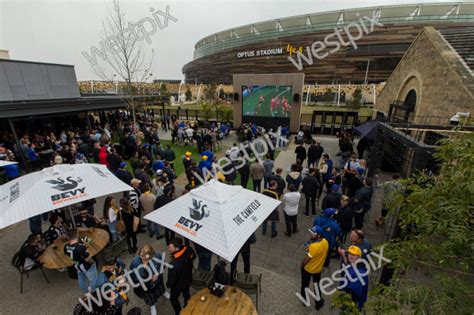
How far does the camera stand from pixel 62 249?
16.0 ft

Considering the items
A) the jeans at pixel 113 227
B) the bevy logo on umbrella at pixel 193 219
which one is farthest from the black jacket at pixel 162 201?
the bevy logo on umbrella at pixel 193 219

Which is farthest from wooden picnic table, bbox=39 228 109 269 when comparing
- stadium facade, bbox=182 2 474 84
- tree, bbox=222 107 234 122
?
stadium facade, bbox=182 2 474 84

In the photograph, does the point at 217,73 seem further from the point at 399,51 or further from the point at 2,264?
the point at 2,264

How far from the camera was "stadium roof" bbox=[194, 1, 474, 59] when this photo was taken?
3988 centimetres

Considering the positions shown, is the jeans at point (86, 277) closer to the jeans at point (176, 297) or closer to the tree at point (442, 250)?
the jeans at point (176, 297)

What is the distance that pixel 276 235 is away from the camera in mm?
6363

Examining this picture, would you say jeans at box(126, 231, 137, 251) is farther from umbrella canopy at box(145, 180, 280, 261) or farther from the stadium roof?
the stadium roof

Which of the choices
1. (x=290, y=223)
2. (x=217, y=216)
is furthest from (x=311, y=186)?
(x=217, y=216)

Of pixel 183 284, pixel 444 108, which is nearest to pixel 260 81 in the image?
pixel 444 108

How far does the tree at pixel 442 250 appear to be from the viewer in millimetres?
1597

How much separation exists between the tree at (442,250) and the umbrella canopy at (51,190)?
17.2 feet

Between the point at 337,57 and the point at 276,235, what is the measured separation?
49547mm

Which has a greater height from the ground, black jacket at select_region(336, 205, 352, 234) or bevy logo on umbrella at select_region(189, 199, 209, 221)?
bevy logo on umbrella at select_region(189, 199, 209, 221)

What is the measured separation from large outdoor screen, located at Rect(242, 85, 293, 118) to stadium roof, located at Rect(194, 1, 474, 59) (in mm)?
39845
